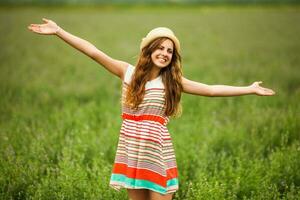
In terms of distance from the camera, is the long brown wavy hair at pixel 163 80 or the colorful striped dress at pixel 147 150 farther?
the long brown wavy hair at pixel 163 80

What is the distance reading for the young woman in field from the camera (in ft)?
10.8

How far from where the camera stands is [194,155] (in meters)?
5.04

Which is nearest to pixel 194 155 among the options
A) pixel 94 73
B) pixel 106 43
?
pixel 94 73

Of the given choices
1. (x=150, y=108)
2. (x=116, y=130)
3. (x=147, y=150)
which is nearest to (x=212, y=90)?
(x=150, y=108)

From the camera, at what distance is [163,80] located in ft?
11.4

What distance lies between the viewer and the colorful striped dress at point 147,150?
10.7 feet

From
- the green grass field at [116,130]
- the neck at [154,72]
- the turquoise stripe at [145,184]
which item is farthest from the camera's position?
the green grass field at [116,130]

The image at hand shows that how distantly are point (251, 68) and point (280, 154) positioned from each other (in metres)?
7.23

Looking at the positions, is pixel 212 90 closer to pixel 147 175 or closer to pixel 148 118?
pixel 148 118

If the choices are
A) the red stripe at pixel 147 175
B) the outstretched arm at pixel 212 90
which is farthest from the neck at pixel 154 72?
the red stripe at pixel 147 175

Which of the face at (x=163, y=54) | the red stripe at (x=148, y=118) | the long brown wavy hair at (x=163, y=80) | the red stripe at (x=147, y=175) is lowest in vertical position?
the red stripe at (x=147, y=175)

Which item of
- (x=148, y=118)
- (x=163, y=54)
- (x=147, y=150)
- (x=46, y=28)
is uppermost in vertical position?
(x=46, y=28)

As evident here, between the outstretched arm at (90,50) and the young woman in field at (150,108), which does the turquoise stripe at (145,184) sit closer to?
the young woman in field at (150,108)

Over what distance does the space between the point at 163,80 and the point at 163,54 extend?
200 mm
